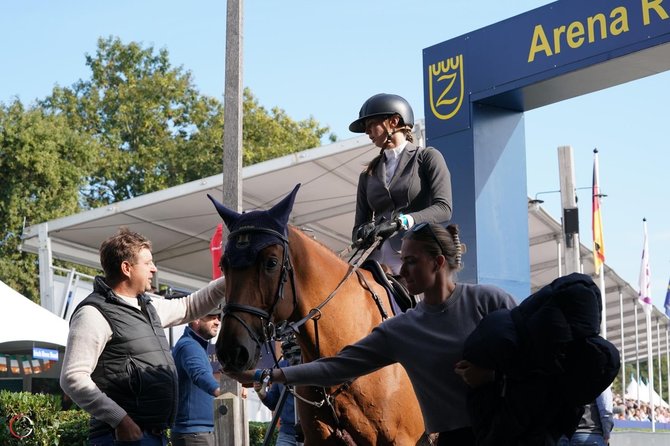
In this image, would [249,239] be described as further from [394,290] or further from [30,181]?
[30,181]

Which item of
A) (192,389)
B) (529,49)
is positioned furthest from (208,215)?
(192,389)

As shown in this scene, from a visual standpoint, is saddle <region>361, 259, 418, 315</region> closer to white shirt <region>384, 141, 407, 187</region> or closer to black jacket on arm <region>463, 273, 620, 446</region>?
white shirt <region>384, 141, 407, 187</region>

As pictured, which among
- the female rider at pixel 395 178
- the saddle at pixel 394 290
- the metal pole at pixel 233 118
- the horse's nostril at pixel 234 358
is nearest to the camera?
the horse's nostril at pixel 234 358

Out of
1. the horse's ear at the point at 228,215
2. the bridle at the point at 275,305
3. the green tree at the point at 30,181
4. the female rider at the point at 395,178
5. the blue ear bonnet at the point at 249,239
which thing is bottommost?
the bridle at the point at 275,305

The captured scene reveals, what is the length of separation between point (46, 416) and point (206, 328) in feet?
13.2

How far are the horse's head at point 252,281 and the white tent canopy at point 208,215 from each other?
1195 cm

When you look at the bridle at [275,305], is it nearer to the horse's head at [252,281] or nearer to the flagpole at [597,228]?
the horse's head at [252,281]

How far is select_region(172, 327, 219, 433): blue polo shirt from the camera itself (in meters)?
8.39

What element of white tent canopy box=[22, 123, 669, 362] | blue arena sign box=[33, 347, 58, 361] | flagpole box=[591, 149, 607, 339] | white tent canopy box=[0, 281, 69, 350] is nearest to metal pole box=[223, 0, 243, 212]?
white tent canopy box=[0, 281, 69, 350]

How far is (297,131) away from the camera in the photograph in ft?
147

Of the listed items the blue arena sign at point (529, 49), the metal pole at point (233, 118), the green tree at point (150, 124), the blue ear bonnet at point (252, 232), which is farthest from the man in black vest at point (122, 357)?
the green tree at point (150, 124)

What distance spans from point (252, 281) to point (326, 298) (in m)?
0.72

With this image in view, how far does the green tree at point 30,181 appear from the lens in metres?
34.3

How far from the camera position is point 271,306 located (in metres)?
4.92
